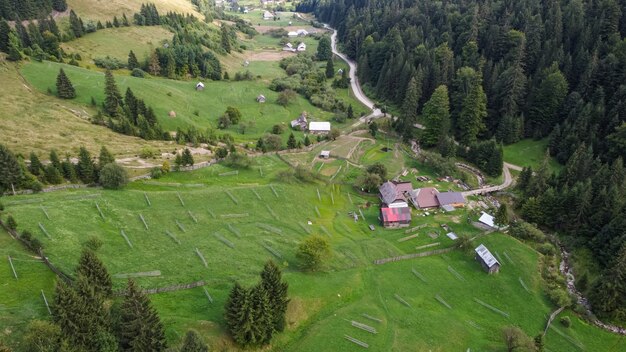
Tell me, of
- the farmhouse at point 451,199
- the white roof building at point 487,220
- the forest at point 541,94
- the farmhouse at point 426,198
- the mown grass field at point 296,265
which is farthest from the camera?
the farmhouse at point 426,198

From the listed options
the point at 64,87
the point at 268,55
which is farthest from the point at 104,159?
the point at 268,55

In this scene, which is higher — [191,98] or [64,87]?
[64,87]

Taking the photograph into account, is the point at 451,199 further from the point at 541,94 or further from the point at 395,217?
the point at 541,94

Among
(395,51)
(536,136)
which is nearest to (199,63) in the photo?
(395,51)

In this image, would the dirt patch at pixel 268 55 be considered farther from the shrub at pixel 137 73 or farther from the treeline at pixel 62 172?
the treeline at pixel 62 172

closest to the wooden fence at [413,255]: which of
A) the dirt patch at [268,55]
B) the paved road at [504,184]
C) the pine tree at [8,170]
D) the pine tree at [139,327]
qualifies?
the paved road at [504,184]

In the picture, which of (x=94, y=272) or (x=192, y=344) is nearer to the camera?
(x=192, y=344)
